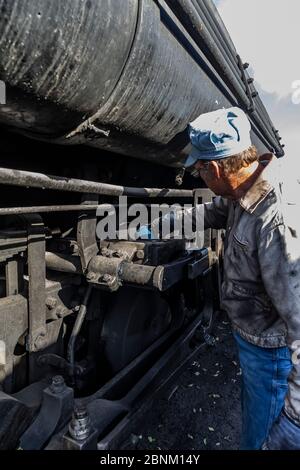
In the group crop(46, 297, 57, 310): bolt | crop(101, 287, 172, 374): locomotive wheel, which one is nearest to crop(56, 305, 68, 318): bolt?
crop(46, 297, 57, 310): bolt

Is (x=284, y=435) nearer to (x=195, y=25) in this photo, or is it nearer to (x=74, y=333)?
(x=74, y=333)

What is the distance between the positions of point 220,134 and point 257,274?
56 cm

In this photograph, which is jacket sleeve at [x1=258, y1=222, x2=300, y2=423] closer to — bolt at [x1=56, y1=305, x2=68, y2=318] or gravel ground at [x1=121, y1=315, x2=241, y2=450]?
gravel ground at [x1=121, y1=315, x2=241, y2=450]

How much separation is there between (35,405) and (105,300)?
2.34ft

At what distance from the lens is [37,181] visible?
1072 millimetres

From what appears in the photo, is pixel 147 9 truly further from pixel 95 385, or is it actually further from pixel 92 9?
pixel 95 385

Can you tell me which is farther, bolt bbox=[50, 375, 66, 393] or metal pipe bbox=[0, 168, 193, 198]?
bolt bbox=[50, 375, 66, 393]

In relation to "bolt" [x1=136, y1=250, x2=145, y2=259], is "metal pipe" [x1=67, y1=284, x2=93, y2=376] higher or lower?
lower

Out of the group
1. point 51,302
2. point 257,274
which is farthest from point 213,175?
point 51,302

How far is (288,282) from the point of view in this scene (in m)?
Result: 1.17

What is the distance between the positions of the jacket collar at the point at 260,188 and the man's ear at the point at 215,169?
0.44 feet

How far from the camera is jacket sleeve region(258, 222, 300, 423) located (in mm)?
1146

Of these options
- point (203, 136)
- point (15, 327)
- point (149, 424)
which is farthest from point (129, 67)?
point (149, 424)

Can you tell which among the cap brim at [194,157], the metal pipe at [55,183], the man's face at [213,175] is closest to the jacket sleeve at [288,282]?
the man's face at [213,175]
